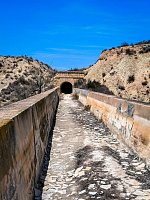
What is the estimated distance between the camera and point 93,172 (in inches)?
270

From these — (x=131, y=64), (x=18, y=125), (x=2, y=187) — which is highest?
(x=131, y=64)

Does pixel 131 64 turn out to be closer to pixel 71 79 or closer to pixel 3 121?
pixel 71 79

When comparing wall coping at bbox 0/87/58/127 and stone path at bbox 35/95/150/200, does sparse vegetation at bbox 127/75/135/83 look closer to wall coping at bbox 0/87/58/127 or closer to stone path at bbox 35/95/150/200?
stone path at bbox 35/95/150/200

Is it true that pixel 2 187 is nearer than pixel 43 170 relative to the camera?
Yes

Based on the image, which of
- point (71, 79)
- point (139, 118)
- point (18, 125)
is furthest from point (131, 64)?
point (18, 125)

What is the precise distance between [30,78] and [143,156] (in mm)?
67537

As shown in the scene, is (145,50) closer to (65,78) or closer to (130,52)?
(130,52)

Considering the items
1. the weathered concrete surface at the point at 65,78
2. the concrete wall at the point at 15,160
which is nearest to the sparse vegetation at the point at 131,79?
the weathered concrete surface at the point at 65,78

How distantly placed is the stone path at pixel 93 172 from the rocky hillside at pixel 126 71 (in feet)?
96.1

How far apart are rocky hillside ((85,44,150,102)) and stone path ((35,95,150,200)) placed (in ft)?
96.1

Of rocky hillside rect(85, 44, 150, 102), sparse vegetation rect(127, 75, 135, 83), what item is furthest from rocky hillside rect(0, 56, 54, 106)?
sparse vegetation rect(127, 75, 135, 83)

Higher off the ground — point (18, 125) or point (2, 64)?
point (2, 64)

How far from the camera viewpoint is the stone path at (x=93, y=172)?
227 inches

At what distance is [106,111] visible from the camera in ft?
45.5
